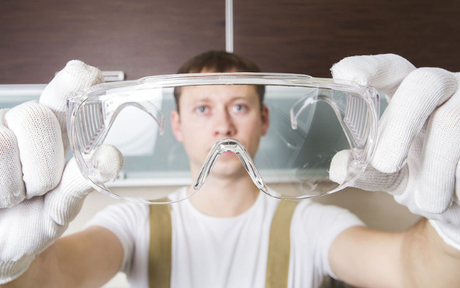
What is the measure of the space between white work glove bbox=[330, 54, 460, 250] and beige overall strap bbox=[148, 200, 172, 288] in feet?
2.42

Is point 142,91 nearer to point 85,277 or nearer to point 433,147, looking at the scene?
point 433,147

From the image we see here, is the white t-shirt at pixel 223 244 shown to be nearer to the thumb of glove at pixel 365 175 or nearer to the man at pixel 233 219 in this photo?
the man at pixel 233 219

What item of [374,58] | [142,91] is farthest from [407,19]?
[142,91]

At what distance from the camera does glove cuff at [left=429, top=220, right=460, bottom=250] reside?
1.55 feet

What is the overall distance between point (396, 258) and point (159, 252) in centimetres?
67

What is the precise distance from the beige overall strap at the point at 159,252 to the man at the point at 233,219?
0.06 ft

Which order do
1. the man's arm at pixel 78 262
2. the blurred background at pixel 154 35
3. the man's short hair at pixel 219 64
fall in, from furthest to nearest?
the blurred background at pixel 154 35, the man's short hair at pixel 219 64, the man's arm at pixel 78 262

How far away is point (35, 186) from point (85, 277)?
0.48m

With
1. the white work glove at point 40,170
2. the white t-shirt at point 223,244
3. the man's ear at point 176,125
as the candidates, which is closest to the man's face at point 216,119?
the man's ear at point 176,125

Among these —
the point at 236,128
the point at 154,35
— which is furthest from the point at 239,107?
the point at 154,35

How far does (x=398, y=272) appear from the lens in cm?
69

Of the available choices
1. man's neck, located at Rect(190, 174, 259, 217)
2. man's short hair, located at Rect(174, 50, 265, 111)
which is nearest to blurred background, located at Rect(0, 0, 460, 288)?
man's short hair, located at Rect(174, 50, 265, 111)

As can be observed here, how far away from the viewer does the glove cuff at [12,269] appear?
0.47 meters

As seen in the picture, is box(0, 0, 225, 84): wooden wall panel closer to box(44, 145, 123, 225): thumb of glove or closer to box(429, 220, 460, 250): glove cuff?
box(44, 145, 123, 225): thumb of glove
